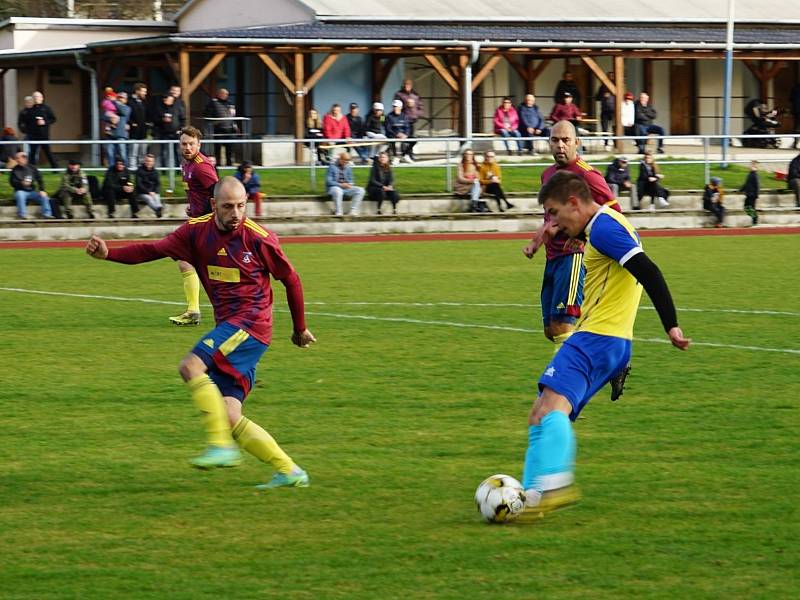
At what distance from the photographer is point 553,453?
5.89m

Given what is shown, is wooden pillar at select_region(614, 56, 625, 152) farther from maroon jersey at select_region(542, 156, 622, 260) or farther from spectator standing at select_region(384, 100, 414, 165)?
maroon jersey at select_region(542, 156, 622, 260)

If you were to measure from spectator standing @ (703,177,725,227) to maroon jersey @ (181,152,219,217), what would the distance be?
1491 centimetres

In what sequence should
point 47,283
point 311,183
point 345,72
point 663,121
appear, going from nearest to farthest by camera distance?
1. point 47,283
2. point 311,183
3. point 345,72
4. point 663,121

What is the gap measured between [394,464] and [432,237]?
649 inches

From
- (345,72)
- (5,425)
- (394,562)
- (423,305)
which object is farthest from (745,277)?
(345,72)

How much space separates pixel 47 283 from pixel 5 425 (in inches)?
339

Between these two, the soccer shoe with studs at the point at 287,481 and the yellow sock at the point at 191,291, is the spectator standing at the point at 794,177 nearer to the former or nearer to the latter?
the yellow sock at the point at 191,291

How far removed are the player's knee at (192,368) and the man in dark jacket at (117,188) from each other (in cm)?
1729

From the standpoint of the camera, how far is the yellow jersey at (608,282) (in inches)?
239

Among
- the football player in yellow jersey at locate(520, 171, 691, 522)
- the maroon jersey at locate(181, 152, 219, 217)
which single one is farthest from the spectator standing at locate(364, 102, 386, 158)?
the football player in yellow jersey at locate(520, 171, 691, 522)

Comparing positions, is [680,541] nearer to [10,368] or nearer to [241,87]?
[10,368]

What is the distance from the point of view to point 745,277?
1688cm

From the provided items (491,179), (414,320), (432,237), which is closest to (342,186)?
(432,237)

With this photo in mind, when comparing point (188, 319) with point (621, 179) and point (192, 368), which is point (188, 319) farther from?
point (621, 179)
